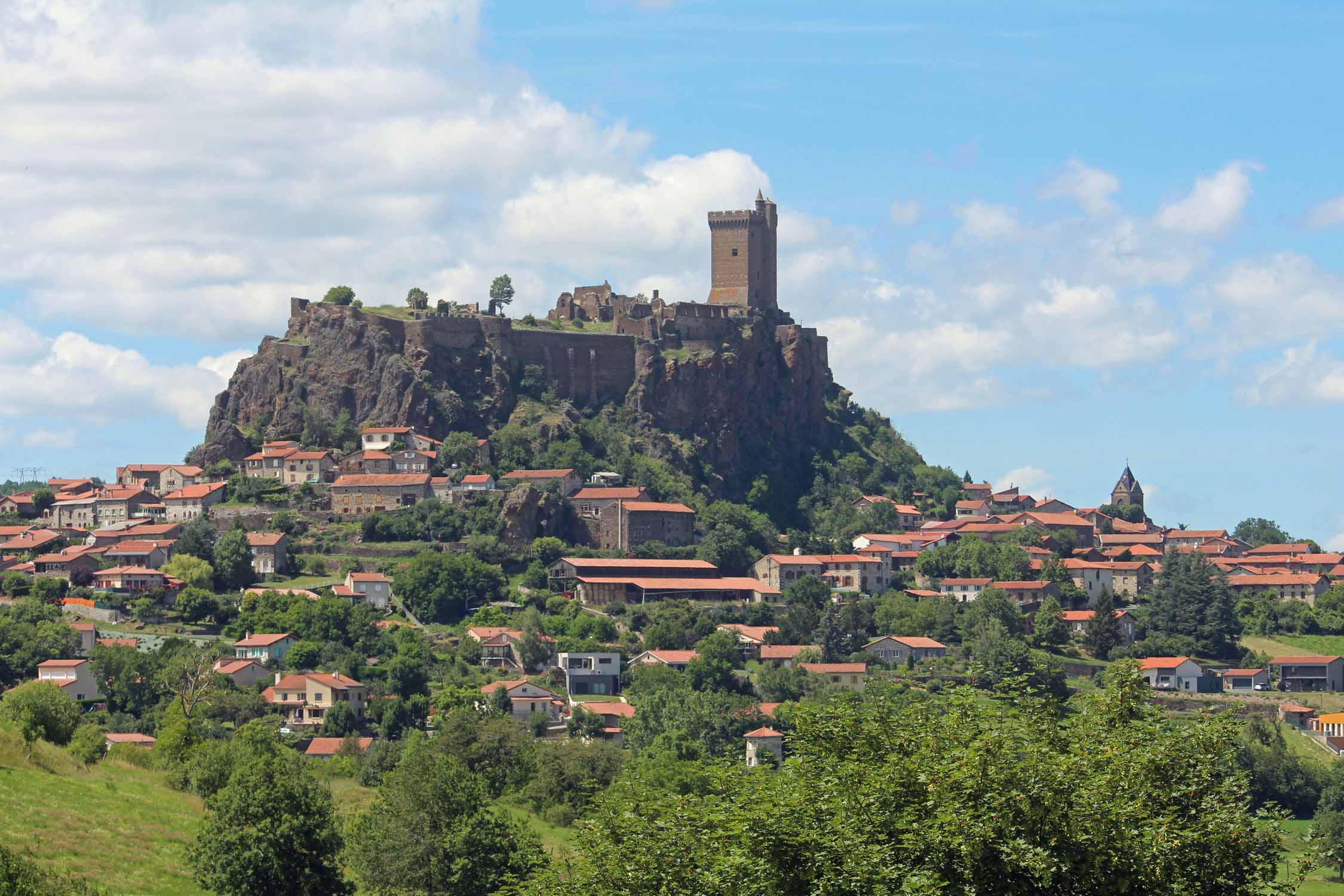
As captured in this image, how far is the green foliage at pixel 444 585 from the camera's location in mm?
99562

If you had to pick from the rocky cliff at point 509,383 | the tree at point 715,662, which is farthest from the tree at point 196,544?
the tree at point 715,662

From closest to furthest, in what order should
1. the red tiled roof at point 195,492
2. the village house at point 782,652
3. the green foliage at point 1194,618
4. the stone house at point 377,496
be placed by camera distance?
the village house at point 782,652, the green foliage at point 1194,618, the stone house at point 377,496, the red tiled roof at point 195,492

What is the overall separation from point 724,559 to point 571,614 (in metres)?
15.8

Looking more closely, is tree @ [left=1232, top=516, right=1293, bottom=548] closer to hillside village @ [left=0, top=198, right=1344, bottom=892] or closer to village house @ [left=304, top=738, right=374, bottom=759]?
hillside village @ [left=0, top=198, right=1344, bottom=892]

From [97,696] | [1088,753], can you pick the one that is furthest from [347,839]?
[97,696]

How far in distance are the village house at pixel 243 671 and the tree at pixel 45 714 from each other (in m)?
26.6

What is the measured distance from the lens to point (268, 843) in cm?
4466

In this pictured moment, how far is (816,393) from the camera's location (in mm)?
141125

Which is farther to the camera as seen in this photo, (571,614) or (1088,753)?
(571,614)

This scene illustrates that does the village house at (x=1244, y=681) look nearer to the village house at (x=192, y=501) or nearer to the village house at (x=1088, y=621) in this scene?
the village house at (x=1088, y=621)

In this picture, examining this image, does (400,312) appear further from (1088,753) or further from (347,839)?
(1088,753)

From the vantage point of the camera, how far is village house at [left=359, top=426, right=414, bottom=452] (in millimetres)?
117562

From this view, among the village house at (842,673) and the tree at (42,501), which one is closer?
the village house at (842,673)

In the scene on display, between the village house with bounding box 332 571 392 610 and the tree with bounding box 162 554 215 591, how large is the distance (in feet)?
21.4
